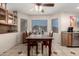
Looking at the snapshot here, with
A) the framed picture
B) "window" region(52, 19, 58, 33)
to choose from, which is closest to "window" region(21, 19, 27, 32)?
"window" region(52, 19, 58, 33)

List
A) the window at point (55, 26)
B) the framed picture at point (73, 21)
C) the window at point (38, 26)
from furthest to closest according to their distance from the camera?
the window at point (55, 26) → the framed picture at point (73, 21) → the window at point (38, 26)

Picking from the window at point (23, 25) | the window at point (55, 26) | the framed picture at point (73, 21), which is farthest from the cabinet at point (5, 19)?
Result: the framed picture at point (73, 21)

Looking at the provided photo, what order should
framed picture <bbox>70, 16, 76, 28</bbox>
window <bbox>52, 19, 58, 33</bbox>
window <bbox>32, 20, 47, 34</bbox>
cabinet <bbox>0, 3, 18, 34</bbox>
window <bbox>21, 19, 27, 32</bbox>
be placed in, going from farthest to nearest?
window <bbox>52, 19, 58, 33</bbox> < framed picture <bbox>70, 16, 76, 28</bbox> < window <bbox>21, 19, 27, 32</bbox> < window <bbox>32, 20, 47, 34</bbox> < cabinet <bbox>0, 3, 18, 34</bbox>

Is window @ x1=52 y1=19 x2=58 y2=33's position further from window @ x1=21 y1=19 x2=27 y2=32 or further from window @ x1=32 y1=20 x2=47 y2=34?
window @ x1=21 y1=19 x2=27 y2=32

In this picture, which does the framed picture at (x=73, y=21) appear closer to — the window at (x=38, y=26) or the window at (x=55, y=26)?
the window at (x=55, y=26)

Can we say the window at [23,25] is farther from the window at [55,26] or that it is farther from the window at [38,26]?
the window at [55,26]

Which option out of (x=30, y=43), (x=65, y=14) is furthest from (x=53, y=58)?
(x=65, y=14)

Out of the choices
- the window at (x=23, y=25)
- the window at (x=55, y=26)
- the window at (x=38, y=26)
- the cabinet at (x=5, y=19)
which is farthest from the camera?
the window at (x=55, y=26)

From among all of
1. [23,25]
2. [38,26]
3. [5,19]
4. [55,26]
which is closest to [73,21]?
[55,26]

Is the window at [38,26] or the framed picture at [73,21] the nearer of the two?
the window at [38,26]

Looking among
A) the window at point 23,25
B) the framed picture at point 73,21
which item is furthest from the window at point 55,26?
the window at point 23,25

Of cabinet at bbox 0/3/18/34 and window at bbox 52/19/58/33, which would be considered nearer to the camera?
cabinet at bbox 0/3/18/34

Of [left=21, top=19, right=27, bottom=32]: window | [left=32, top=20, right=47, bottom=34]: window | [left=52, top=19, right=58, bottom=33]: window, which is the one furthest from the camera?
[left=52, top=19, right=58, bottom=33]: window

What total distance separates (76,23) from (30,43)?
439cm
